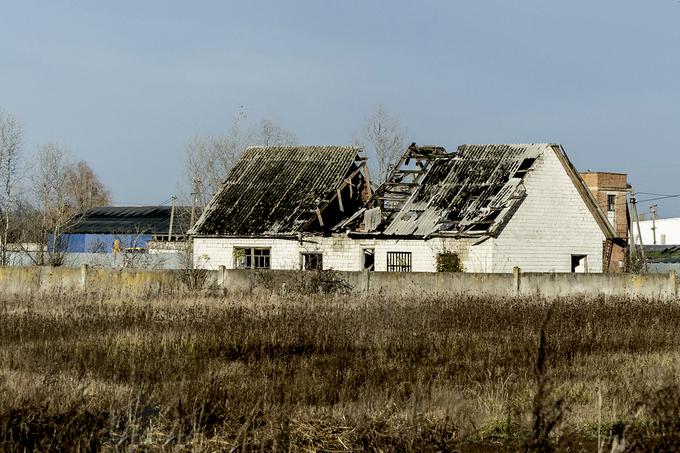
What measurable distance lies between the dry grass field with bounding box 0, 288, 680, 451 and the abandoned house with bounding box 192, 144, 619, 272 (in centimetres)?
1054

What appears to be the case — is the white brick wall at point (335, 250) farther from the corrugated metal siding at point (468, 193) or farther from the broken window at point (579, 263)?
the broken window at point (579, 263)

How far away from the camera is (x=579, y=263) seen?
1419 inches

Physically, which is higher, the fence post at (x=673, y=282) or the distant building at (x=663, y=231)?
the distant building at (x=663, y=231)

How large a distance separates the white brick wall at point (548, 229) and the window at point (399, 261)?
3.37m

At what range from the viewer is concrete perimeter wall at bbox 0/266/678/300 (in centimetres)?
2594

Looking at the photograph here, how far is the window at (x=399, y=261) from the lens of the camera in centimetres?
3400

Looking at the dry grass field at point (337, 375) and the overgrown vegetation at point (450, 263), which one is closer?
the dry grass field at point (337, 375)

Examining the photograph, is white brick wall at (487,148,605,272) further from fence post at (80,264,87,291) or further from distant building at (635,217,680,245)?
distant building at (635,217,680,245)

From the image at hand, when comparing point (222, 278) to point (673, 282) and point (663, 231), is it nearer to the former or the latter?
point (673, 282)

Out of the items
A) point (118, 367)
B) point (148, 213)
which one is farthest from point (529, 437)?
point (148, 213)

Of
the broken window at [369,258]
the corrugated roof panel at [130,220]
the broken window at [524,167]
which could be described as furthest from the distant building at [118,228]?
the broken window at [524,167]

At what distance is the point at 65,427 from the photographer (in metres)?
7.30

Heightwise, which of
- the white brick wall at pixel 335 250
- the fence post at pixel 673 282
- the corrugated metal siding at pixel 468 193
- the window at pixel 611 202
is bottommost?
the fence post at pixel 673 282

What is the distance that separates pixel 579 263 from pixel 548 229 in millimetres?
2389
